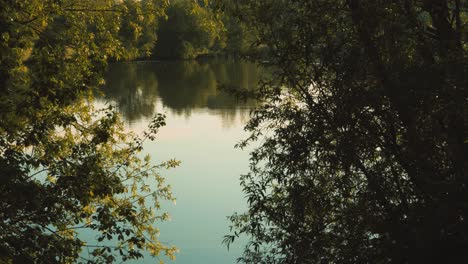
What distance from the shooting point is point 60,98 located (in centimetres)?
613

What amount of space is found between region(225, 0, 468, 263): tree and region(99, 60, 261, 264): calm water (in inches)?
48.7

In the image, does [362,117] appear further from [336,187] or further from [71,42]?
[71,42]

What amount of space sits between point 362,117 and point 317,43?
101 centimetres

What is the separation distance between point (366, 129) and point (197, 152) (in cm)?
1747

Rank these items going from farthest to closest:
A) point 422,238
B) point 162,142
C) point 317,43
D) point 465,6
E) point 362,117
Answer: point 162,142 < point 317,43 < point 362,117 < point 465,6 < point 422,238

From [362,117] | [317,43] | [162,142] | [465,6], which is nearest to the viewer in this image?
[465,6]

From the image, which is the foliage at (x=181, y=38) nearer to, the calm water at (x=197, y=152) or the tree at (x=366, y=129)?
the calm water at (x=197, y=152)

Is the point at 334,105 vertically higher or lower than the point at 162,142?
lower

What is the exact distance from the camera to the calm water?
46.7ft

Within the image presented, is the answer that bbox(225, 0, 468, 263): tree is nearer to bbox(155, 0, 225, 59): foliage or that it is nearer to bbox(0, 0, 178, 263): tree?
bbox(0, 0, 178, 263): tree

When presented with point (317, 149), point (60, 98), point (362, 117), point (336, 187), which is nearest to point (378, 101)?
point (362, 117)

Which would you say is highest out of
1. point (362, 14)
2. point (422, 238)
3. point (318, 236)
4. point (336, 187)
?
point (362, 14)

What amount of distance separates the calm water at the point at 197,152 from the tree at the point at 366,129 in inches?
48.7

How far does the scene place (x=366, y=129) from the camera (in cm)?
590
